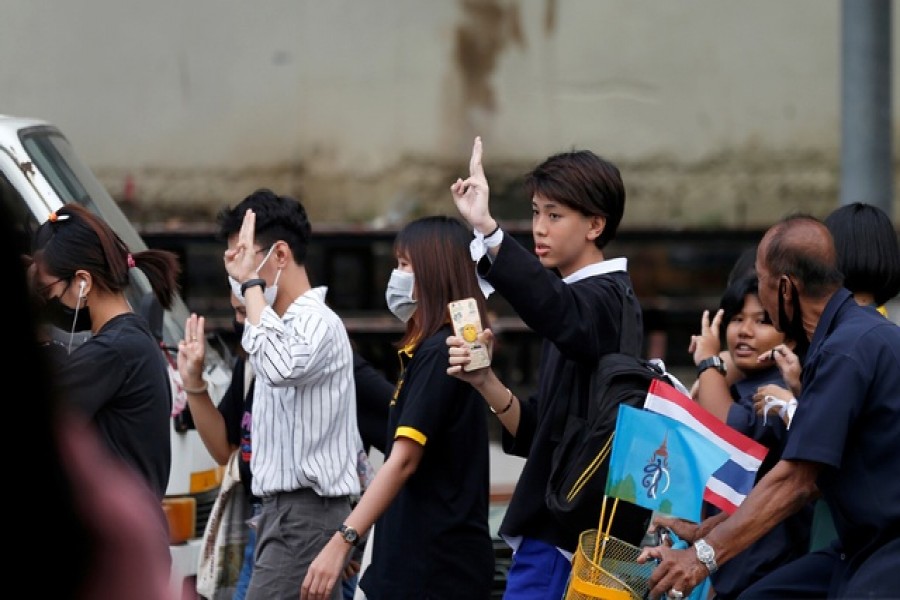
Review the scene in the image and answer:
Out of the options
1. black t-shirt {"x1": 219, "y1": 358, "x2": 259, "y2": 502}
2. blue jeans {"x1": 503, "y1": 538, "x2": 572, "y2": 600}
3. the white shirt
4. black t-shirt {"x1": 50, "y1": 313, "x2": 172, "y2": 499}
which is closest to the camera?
blue jeans {"x1": 503, "y1": 538, "x2": 572, "y2": 600}

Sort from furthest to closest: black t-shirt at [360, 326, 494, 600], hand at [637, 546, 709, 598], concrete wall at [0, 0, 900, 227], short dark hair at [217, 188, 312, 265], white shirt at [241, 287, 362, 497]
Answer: concrete wall at [0, 0, 900, 227] → short dark hair at [217, 188, 312, 265] → white shirt at [241, 287, 362, 497] → black t-shirt at [360, 326, 494, 600] → hand at [637, 546, 709, 598]

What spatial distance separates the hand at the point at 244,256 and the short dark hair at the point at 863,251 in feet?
5.94

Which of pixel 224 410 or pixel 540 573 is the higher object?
pixel 224 410

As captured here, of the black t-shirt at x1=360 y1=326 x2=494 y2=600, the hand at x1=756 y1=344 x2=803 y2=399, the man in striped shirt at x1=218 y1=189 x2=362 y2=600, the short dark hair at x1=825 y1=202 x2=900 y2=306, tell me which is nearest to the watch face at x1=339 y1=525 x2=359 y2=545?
the black t-shirt at x1=360 y1=326 x2=494 y2=600

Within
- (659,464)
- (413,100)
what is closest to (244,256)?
(659,464)

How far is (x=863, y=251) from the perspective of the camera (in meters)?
4.59

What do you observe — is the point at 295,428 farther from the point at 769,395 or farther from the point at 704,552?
the point at 704,552

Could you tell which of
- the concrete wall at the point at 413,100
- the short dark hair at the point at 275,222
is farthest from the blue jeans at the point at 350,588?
the concrete wall at the point at 413,100

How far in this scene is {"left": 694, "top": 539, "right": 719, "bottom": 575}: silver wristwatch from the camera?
151 inches

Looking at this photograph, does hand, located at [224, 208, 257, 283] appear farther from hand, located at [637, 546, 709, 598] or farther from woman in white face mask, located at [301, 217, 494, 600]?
hand, located at [637, 546, 709, 598]

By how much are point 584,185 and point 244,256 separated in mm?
1223

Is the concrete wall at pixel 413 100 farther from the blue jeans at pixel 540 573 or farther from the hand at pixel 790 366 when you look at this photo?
the blue jeans at pixel 540 573

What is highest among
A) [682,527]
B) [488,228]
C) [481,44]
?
[481,44]

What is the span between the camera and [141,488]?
14.7ft
